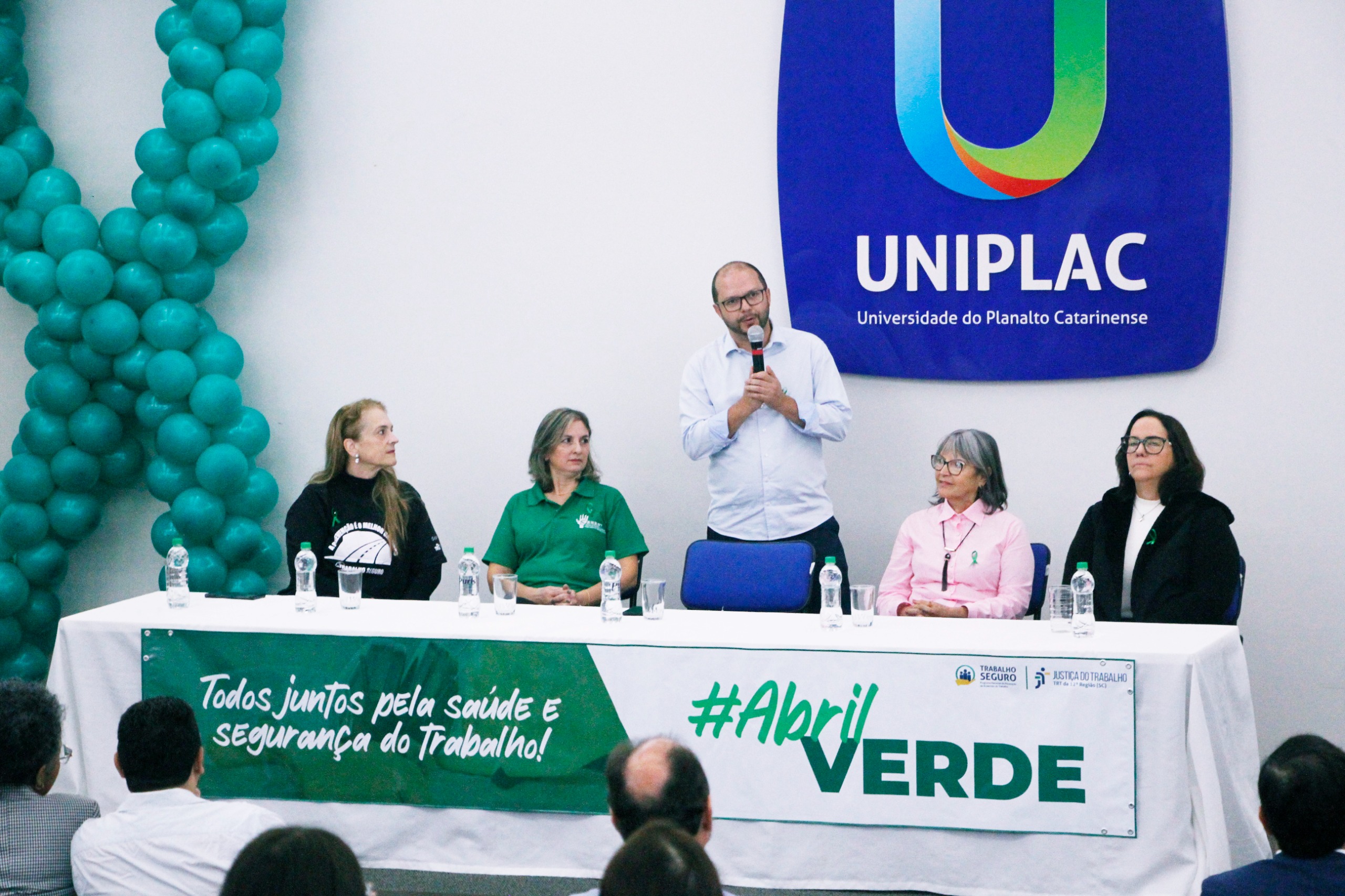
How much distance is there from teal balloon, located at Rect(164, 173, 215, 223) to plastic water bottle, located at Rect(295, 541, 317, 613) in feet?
4.92

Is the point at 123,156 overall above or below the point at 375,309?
above

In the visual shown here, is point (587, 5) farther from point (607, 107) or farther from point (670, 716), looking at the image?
point (670, 716)

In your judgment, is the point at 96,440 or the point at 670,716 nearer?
the point at 670,716

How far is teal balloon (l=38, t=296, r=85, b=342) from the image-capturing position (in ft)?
15.1

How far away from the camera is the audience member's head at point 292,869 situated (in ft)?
4.37

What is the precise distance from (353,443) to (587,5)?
187 cm

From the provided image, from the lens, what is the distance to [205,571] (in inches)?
182

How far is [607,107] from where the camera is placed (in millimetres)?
4879

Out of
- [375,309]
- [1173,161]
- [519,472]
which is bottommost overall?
[519,472]

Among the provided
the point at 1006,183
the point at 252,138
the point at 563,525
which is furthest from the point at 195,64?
the point at 1006,183

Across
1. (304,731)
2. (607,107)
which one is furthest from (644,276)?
(304,731)

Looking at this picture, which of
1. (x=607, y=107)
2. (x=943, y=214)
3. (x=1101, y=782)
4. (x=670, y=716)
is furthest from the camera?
(x=607, y=107)

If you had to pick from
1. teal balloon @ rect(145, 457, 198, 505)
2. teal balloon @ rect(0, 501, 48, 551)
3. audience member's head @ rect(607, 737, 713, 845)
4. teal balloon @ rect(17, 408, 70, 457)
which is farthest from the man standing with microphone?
audience member's head @ rect(607, 737, 713, 845)

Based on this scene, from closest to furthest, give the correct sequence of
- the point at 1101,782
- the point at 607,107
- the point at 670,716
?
the point at 1101,782 → the point at 670,716 → the point at 607,107
